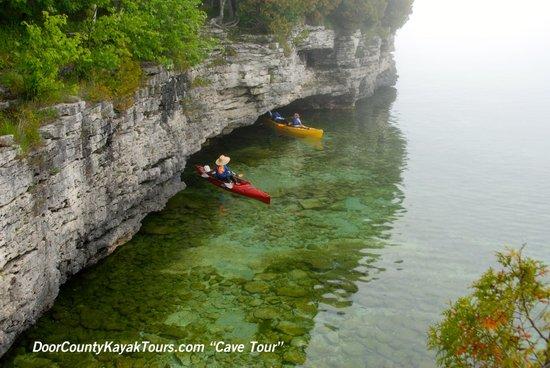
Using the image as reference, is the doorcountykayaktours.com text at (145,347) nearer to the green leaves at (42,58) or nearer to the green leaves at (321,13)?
the green leaves at (42,58)

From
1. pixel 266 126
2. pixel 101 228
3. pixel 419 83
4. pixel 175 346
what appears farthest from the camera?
pixel 419 83

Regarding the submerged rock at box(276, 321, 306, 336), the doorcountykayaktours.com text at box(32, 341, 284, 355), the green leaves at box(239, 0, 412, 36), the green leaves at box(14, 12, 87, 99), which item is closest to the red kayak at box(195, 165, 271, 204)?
the submerged rock at box(276, 321, 306, 336)

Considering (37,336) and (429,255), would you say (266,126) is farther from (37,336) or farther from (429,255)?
(37,336)

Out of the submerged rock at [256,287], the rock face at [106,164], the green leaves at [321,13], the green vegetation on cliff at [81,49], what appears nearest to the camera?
the rock face at [106,164]

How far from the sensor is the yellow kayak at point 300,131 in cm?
3647

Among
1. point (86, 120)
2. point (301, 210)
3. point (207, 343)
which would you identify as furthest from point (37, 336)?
point (301, 210)

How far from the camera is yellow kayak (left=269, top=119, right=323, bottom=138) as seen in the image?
120ft

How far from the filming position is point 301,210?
78.0 feet

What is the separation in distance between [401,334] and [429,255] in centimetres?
660

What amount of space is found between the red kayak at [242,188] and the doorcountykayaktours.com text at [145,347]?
35.5ft

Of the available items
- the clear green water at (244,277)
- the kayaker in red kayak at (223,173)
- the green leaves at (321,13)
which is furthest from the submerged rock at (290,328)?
the green leaves at (321,13)

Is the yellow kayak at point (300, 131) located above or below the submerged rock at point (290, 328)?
above

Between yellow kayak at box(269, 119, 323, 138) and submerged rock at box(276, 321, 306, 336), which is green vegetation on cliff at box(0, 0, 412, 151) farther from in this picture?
yellow kayak at box(269, 119, 323, 138)

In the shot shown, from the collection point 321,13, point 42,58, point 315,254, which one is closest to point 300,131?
point 321,13
